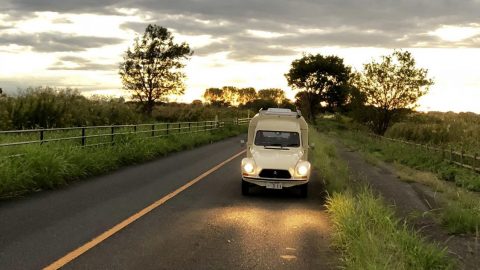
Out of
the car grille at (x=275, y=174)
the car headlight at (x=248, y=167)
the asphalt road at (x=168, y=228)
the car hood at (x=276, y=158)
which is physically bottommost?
the asphalt road at (x=168, y=228)

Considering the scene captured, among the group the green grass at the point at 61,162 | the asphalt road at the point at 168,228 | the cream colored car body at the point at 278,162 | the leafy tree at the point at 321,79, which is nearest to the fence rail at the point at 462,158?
the asphalt road at the point at 168,228

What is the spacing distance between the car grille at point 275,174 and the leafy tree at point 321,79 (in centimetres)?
7396

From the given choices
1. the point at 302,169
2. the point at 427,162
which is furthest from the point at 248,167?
the point at 427,162

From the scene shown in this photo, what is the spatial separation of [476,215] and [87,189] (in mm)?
8739

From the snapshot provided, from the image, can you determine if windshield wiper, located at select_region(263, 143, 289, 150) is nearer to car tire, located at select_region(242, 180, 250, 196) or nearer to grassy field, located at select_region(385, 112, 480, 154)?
car tire, located at select_region(242, 180, 250, 196)

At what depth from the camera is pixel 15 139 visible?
1527 cm

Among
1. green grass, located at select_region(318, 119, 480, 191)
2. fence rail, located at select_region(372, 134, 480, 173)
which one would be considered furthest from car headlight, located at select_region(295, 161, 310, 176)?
fence rail, located at select_region(372, 134, 480, 173)

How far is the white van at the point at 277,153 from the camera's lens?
1134cm

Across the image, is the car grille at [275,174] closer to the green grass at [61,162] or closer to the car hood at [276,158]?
the car hood at [276,158]

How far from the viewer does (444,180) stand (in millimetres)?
20516

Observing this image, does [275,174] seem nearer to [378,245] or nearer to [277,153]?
[277,153]

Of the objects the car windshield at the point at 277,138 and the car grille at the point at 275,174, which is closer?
the car grille at the point at 275,174

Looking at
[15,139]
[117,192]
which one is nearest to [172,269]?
[117,192]

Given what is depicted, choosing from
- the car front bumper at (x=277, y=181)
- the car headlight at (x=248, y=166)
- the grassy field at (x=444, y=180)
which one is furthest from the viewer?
the car headlight at (x=248, y=166)
